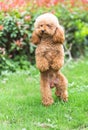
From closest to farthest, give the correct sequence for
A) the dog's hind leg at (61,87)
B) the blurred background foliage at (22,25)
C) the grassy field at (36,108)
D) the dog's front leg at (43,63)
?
the grassy field at (36,108) < the dog's front leg at (43,63) < the dog's hind leg at (61,87) < the blurred background foliage at (22,25)

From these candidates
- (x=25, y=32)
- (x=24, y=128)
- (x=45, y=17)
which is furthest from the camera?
(x=25, y=32)

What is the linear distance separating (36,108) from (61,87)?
511mm

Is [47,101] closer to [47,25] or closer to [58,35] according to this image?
→ [58,35]

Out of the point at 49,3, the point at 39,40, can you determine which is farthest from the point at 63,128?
the point at 49,3

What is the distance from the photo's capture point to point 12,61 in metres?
9.48

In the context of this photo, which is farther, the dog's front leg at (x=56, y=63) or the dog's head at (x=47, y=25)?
the dog's front leg at (x=56, y=63)

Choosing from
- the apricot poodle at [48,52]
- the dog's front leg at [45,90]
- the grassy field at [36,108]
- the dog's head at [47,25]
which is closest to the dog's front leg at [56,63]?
the apricot poodle at [48,52]

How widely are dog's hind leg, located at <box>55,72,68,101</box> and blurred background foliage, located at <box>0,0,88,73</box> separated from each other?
230 cm

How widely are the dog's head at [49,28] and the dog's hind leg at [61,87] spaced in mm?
643

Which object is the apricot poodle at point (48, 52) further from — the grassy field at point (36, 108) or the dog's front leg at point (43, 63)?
the grassy field at point (36, 108)

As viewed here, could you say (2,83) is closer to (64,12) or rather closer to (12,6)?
(12,6)

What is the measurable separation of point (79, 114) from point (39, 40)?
4.06ft

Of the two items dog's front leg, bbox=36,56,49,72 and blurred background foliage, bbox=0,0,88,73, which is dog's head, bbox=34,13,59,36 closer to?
dog's front leg, bbox=36,56,49,72

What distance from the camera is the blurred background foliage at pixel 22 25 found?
9.27m
